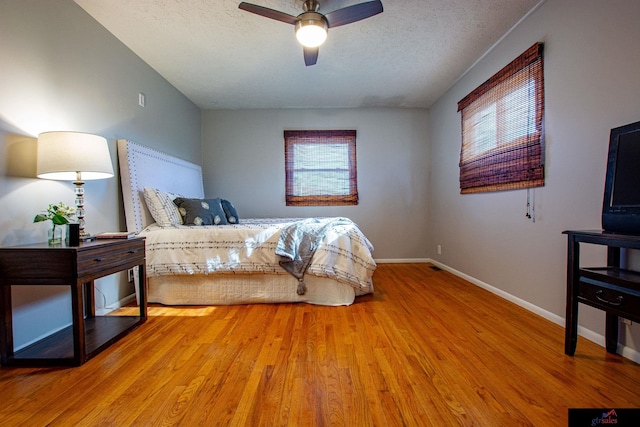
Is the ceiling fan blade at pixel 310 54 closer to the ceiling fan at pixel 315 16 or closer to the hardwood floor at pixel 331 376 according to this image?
the ceiling fan at pixel 315 16

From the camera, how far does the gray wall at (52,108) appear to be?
1673 mm

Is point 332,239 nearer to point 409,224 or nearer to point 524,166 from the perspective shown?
point 524,166

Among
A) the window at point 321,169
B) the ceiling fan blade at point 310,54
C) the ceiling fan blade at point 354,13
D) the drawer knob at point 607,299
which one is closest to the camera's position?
the drawer knob at point 607,299

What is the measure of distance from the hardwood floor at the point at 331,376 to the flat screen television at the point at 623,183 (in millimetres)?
771

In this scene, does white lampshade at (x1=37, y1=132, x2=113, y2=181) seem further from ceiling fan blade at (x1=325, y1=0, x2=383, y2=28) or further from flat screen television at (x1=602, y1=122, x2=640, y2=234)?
flat screen television at (x1=602, y1=122, x2=640, y2=234)

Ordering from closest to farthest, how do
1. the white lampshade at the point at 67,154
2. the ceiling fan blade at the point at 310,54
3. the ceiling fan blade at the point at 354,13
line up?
the white lampshade at the point at 67,154 → the ceiling fan blade at the point at 354,13 → the ceiling fan blade at the point at 310,54

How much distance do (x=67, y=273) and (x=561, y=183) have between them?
319 cm

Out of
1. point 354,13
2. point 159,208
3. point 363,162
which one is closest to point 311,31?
point 354,13

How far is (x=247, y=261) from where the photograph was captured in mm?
2426

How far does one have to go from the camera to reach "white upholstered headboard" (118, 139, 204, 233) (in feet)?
8.43

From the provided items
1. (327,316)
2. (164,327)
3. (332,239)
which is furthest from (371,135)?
(164,327)

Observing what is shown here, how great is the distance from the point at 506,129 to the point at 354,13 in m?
1.75

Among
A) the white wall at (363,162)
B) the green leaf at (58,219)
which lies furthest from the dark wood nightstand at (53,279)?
the white wall at (363,162)

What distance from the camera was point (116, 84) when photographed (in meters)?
2.56
